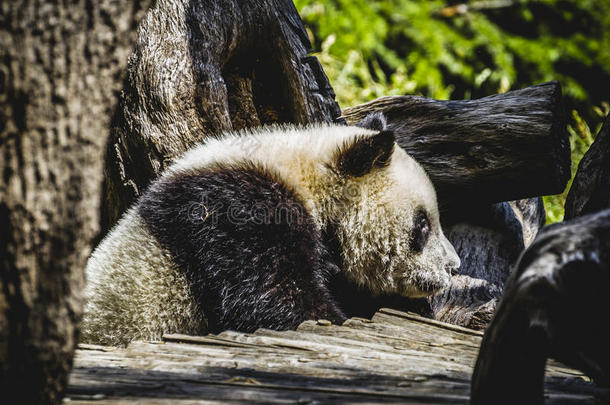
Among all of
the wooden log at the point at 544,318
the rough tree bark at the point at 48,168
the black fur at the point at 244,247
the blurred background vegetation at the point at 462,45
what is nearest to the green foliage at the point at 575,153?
the blurred background vegetation at the point at 462,45

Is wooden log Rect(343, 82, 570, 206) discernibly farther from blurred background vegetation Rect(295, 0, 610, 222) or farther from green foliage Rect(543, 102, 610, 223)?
blurred background vegetation Rect(295, 0, 610, 222)

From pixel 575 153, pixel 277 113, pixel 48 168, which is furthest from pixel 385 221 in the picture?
pixel 575 153

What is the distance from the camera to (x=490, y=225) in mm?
3932

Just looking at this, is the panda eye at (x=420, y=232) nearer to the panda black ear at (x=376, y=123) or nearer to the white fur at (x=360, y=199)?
the white fur at (x=360, y=199)

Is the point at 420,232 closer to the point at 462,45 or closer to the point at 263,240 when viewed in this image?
the point at 263,240

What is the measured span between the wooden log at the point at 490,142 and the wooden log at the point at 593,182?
0.47 m

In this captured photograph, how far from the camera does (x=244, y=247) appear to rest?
247 centimetres

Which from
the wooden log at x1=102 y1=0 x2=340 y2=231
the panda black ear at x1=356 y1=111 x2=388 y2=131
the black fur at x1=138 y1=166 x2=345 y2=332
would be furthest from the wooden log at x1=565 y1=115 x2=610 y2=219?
the wooden log at x1=102 y1=0 x2=340 y2=231

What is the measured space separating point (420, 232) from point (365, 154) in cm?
55

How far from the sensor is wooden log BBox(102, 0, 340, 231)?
327cm

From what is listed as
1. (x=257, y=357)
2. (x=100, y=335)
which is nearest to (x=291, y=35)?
(x=100, y=335)

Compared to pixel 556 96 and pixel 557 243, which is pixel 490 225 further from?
pixel 557 243

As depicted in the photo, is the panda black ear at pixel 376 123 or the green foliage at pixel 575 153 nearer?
the panda black ear at pixel 376 123

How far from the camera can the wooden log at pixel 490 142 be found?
3201 millimetres
